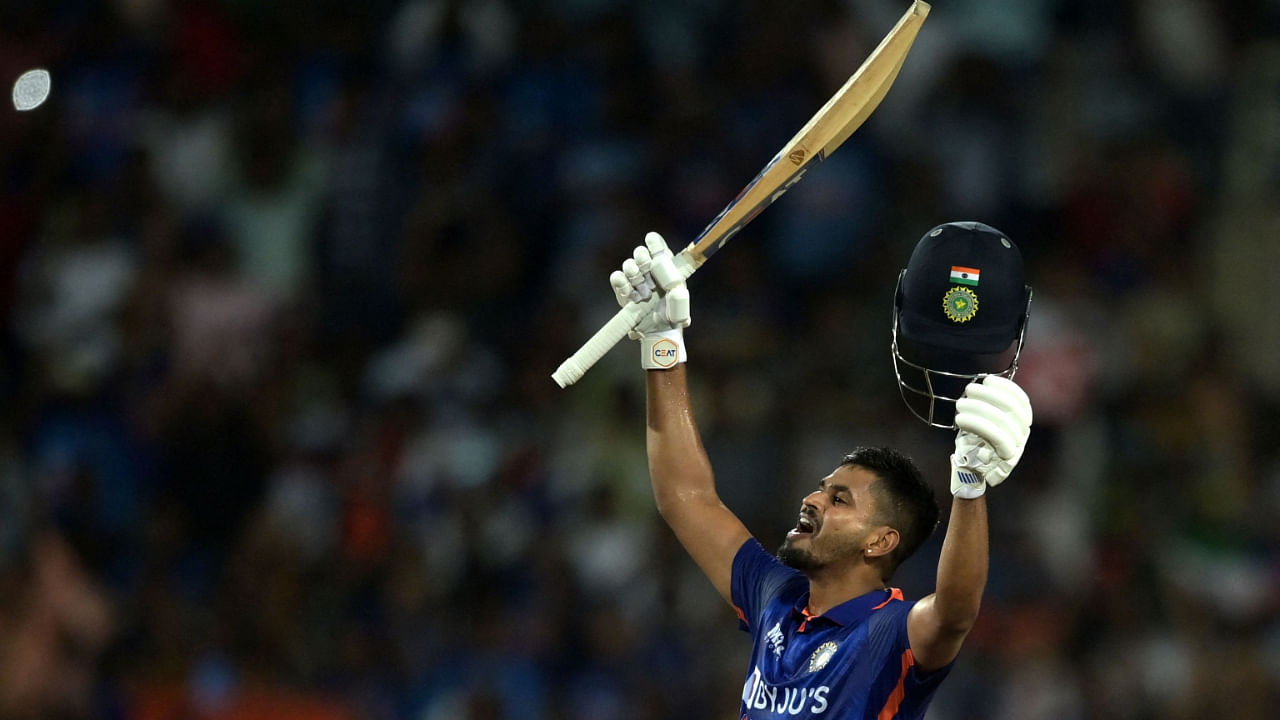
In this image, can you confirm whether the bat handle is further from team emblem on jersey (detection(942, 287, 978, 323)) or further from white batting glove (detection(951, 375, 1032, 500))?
white batting glove (detection(951, 375, 1032, 500))

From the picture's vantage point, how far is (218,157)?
8.15m

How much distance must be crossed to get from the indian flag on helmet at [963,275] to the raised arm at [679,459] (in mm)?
831

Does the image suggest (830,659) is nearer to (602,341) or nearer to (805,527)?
(805,527)

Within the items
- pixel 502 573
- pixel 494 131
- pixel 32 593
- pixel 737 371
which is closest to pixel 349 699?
pixel 502 573

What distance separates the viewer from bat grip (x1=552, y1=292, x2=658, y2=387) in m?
4.07

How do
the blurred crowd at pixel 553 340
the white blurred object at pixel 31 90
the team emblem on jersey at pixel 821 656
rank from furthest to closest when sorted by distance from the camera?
the white blurred object at pixel 31 90
the blurred crowd at pixel 553 340
the team emblem on jersey at pixel 821 656

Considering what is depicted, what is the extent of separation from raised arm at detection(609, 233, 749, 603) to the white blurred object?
4848 mm

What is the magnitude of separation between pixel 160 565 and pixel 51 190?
209cm

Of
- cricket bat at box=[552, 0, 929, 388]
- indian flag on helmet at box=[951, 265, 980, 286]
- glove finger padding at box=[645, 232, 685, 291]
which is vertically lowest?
indian flag on helmet at box=[951, 265, 980, 286]

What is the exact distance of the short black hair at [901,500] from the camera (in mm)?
4137

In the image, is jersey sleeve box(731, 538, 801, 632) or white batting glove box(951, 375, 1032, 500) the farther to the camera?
jersey sleeve box(731, 538, 801, 632)

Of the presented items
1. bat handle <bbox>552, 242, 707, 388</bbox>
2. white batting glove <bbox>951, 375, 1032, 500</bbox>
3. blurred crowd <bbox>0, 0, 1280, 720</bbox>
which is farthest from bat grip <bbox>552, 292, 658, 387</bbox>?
blurred crowd <bbox>0, 0, 1280, 720</bbox>

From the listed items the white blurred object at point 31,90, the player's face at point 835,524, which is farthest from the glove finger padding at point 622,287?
the white blurred object at point 31,90

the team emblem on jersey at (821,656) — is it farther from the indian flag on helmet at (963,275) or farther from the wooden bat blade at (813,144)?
the wooden bat blade at (813,144)
